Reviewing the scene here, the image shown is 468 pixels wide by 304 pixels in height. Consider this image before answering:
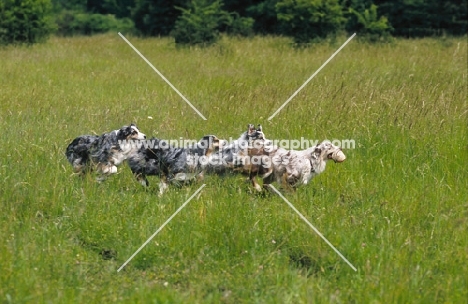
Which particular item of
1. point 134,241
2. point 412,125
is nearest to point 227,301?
point 134,241

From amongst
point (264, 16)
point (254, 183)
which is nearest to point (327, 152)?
point (254, 183)

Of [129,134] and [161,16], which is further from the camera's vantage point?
[161,16]

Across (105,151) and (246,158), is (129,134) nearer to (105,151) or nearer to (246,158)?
(105,151)

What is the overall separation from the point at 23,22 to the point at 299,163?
13.7 m

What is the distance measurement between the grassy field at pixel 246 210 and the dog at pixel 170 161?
0.38 feet

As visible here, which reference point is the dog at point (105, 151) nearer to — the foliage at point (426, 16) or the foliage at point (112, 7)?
the foliage at point (426, 16)

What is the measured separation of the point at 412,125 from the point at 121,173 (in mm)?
2924

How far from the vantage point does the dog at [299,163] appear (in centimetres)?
493

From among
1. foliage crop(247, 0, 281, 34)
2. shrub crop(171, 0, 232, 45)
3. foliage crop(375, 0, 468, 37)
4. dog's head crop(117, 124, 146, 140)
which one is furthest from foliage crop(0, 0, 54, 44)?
dog's head crop(117, 124, 146, 140)

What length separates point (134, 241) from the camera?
13.8 ft

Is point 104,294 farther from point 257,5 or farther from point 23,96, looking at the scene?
point 257,5

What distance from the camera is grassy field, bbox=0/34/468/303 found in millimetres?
3713

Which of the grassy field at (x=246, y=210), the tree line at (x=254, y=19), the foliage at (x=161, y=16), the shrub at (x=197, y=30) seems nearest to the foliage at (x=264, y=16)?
the tree line at (x=254, y=19)

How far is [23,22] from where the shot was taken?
16.9 meters
